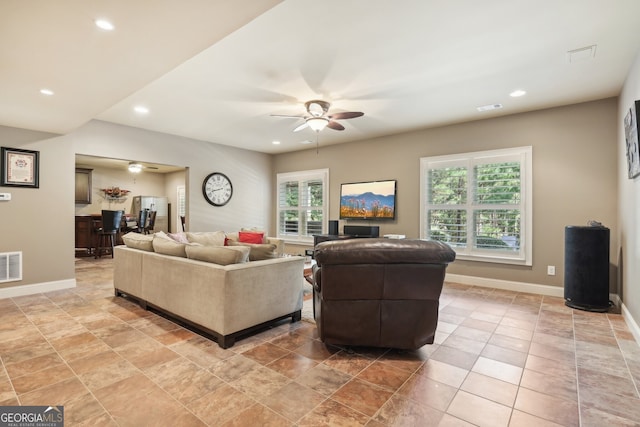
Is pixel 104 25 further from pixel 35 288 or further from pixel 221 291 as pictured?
pixel 35 288

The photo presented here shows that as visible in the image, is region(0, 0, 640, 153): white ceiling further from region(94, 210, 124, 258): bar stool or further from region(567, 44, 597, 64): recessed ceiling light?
region(94, 210, 124, 258): bar stool

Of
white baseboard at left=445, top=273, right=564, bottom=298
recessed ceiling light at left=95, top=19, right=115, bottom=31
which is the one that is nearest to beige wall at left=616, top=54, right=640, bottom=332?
white baseboard at left=445, top=273, right=564, bottom=298

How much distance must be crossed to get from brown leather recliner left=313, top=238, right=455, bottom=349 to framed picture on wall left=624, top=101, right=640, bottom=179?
2016 mm

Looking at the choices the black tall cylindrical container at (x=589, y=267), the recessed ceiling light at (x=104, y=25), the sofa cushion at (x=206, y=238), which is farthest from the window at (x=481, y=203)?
the recessed ceiling light at (x=104, y=25)

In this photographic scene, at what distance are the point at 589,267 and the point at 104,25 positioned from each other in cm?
518

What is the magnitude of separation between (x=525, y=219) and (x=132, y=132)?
6.60 metres

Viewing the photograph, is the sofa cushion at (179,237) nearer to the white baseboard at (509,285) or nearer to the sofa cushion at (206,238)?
the sofa cushion at (206,238)

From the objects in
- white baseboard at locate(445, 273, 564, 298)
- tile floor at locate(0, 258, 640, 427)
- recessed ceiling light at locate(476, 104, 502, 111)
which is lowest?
tile floor at locate(0, 258, 640, 427)

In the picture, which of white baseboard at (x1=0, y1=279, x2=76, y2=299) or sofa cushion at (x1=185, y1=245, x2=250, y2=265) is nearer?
sofa cushion at (x1=185, y1=245, x2=250, y2=265)

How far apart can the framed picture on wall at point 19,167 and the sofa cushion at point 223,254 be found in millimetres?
3209

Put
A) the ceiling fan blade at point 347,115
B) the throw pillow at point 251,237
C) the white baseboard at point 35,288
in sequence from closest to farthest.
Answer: the ceiling fan blade at point 347,115, the white baseboard at point 35,288, the throw pillow at point 251,237

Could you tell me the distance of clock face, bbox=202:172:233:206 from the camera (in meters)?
6.56

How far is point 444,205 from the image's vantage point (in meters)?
5.33

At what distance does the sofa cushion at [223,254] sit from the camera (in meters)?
2.80
